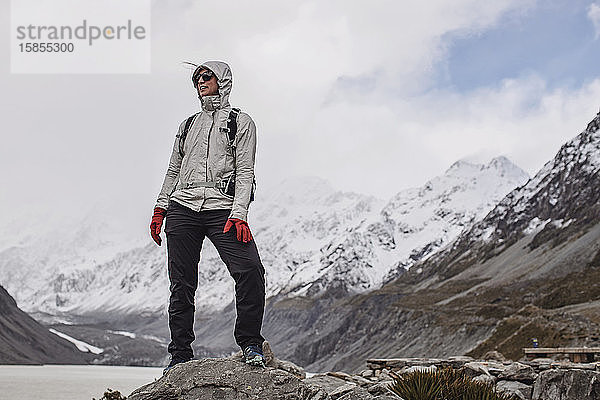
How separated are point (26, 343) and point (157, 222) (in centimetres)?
11854

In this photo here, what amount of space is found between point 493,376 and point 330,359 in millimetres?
105542

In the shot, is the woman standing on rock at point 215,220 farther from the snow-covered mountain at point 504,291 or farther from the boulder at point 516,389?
the snow-covered mountain at point 504,291

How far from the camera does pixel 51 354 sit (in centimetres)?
12312

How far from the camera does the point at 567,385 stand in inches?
365

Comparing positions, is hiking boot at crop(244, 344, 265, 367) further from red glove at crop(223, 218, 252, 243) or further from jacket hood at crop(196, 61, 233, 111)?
jacket hood at crop(196, 61, 233, 111)

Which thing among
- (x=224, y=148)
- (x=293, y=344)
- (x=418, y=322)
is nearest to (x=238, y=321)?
(x=224, y=148)

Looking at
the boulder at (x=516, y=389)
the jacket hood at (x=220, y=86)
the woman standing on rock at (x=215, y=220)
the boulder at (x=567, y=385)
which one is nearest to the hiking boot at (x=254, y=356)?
the woman standing on rock at (x=215, y=220)

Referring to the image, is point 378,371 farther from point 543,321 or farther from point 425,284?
point 425,284

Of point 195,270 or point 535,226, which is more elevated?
point 535,226

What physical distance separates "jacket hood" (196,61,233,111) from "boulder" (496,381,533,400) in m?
5.05

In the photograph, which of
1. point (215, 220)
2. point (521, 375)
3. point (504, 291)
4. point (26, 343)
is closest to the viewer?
point (215, 220)

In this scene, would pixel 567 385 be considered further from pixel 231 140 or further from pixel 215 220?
pixel 231 140

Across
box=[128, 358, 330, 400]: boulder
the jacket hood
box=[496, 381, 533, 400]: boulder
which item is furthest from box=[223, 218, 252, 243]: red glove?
box=[496, 381, 533, 400]: boulder

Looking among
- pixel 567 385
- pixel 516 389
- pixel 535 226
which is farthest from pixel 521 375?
pixel 535 226
